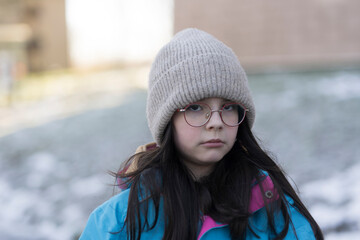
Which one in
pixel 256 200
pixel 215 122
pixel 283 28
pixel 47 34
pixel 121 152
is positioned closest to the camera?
pixel 215 122

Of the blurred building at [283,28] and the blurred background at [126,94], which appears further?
the blurred building at [283,28]

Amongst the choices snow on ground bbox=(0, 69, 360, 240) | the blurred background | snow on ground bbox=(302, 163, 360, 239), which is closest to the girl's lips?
snow on ground bbox=(0, 69, 360, 240)

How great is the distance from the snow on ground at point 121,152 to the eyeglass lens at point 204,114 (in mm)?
581

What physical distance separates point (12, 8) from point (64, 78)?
2123 mm

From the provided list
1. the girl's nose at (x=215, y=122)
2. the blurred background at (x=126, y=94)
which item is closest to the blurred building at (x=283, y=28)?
the blurred background at (x=126, y=94)

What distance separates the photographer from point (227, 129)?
1634 millimetres

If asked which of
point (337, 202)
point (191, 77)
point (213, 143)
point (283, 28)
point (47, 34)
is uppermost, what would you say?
point (191, 77)

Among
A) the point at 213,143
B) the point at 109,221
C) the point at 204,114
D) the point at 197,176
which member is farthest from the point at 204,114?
the point at 109,221

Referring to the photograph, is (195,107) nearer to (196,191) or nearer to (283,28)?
(196,191)

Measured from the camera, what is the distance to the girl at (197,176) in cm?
161

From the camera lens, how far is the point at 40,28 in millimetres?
10141

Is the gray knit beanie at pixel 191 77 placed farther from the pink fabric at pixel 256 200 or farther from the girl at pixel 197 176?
the pink fabric at pixel 256 200

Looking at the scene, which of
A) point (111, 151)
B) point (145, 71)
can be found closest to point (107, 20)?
point (145, 71)

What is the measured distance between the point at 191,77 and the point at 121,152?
337 centimetres
